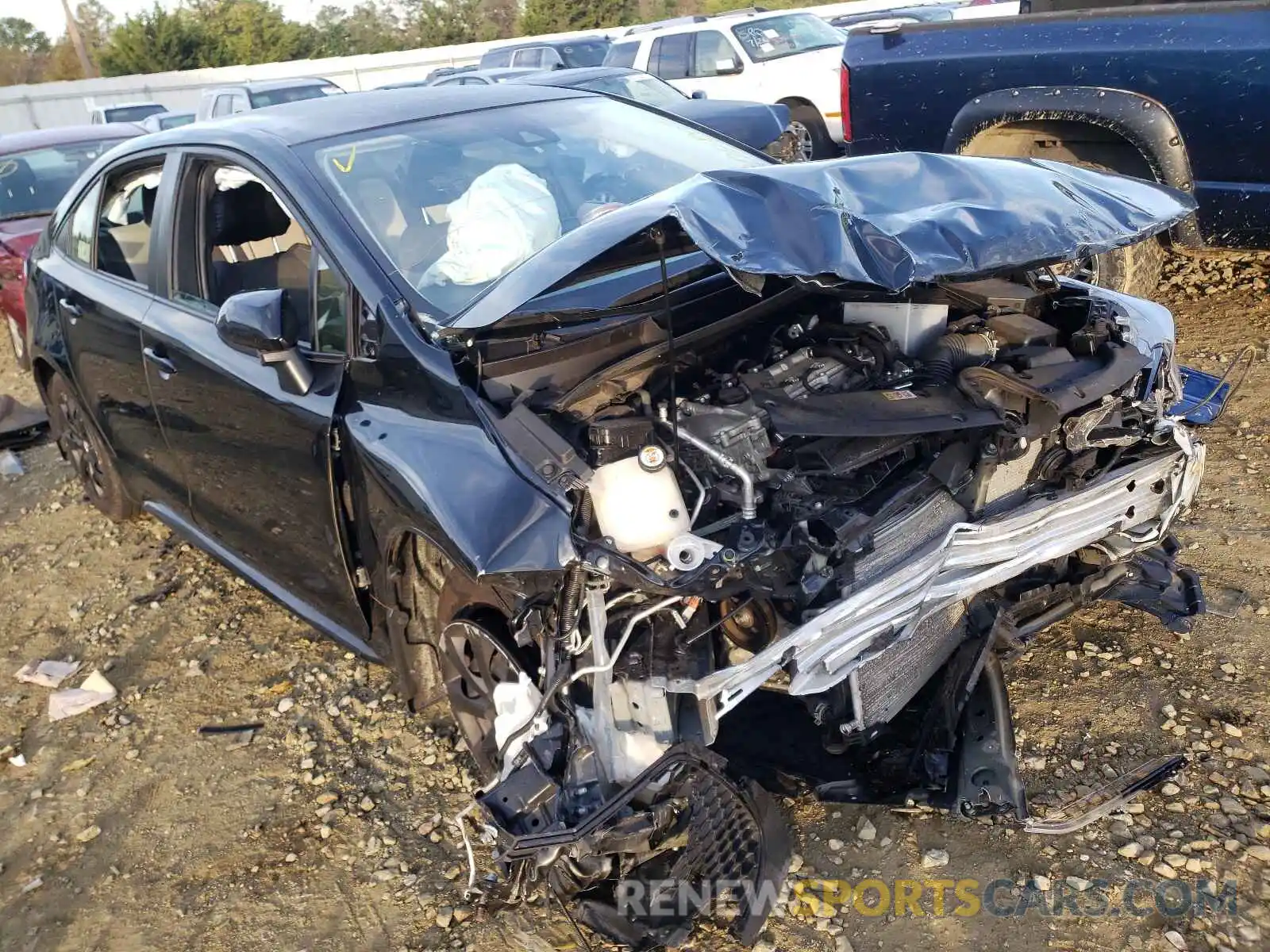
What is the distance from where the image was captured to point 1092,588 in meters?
3.02

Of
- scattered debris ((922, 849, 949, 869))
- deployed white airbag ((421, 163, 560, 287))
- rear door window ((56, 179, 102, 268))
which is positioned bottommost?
scattered debris ((922, 849, 949, 869))

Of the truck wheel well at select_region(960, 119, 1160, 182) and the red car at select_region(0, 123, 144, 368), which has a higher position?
the red car at select_region(0, 123, 144, 368)

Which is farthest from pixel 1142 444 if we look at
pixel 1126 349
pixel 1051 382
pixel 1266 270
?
pixel 1266 270

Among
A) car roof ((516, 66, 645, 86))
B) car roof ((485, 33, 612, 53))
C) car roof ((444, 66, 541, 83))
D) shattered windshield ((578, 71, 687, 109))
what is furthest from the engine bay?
car roof ((485, 33, 612, 53))

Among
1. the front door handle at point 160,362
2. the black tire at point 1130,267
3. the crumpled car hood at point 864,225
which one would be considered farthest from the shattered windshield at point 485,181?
the black tire at point 1130,267

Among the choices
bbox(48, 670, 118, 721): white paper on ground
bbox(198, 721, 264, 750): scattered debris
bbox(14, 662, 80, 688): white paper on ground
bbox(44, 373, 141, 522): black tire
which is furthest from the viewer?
bbox(44, 373, 141, 522): black tire

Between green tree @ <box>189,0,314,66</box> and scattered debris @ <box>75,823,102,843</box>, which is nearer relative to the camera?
scattered debris @ <box>75,823,102,843</box>

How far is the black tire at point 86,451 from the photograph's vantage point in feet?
15.1

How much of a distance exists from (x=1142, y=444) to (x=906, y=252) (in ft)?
3.52

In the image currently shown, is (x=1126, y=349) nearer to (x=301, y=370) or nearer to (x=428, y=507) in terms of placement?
(x=428, y=507)

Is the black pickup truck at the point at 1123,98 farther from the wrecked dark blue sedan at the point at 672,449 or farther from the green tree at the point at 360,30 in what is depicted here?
the green tree at the point at 360,30

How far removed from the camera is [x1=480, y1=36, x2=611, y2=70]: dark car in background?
15984 mm

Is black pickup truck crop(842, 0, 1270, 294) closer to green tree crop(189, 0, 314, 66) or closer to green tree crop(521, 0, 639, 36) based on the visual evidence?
green tree crop(521, 0, 639, 36)

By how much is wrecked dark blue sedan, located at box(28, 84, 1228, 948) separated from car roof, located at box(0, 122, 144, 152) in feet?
17.1
